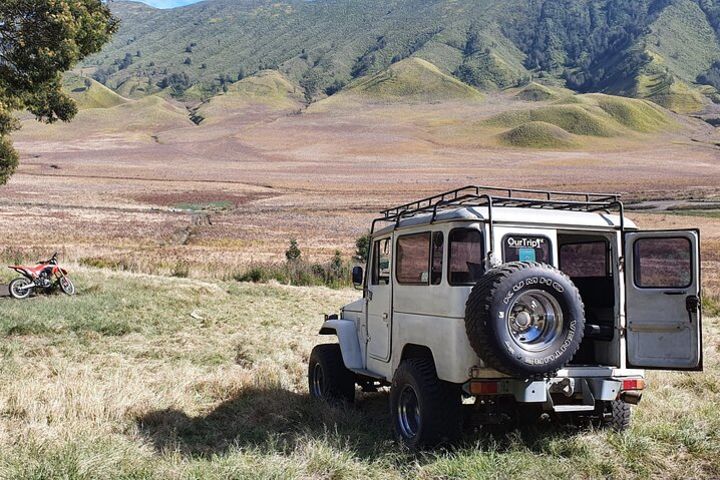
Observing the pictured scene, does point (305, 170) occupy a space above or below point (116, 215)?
above

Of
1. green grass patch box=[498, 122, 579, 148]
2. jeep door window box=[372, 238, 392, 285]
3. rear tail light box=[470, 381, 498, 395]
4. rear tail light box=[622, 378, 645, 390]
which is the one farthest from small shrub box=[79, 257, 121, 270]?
green grass patch box=[498, 122, 579, 148]

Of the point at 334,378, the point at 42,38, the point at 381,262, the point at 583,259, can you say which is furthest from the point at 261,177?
the point at 583,259

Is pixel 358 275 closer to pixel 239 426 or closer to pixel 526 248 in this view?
pixel 239 426

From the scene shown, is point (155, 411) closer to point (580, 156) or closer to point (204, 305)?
point (204, 305)

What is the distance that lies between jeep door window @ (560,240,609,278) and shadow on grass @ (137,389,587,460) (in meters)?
1.65

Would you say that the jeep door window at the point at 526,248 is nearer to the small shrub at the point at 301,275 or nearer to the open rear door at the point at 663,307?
the open rear door at the point at 663,307

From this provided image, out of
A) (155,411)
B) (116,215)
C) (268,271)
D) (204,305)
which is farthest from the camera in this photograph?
(116,215)

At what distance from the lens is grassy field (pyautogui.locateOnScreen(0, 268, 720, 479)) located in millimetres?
6211

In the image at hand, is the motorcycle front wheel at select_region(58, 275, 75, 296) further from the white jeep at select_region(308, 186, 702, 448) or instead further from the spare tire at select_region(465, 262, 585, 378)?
the spare tire at select_region(465, 262, 585, 378)

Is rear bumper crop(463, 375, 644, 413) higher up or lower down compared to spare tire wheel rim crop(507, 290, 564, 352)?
lower down

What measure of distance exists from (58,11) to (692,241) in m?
10.5

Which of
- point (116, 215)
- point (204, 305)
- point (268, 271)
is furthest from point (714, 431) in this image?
point (116, 215)

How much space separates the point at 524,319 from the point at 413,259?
148 cm

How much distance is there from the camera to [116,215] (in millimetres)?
56625
